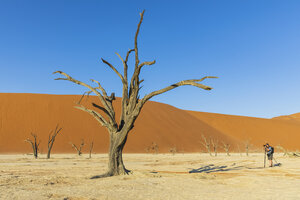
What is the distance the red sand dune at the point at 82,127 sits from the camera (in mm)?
45812

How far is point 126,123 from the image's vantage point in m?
9.45

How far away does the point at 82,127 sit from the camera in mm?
51906

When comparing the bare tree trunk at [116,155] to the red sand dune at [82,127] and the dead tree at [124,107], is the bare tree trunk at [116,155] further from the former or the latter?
the red sand dune at [82,127]

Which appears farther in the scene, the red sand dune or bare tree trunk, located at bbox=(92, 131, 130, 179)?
the red sand dune

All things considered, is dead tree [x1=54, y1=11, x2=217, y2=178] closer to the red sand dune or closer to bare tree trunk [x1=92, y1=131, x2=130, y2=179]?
bare tree trunk [x1=92, y1=131, x2=130, y2=179]

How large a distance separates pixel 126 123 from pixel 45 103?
5313cm

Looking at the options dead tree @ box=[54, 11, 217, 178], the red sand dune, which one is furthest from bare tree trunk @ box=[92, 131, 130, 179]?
the red sand dune

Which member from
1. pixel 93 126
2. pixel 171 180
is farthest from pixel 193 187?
pixel 93 126

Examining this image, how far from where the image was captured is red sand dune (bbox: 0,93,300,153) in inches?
1804

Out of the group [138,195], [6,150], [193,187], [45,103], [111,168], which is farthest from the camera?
[45,103]

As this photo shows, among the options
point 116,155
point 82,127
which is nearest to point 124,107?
point 116,155

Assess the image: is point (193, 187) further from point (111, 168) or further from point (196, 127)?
point (196, 127)

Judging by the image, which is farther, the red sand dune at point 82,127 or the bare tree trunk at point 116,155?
the red sand dune at point 82,127

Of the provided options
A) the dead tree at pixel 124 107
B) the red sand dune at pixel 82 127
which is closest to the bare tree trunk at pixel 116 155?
the dead tree at pixel 124 107
